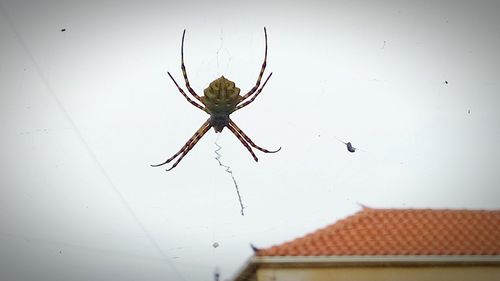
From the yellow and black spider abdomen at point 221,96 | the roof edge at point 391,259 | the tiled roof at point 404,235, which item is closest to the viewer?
the yellow and black spider abdomen at point 221,96

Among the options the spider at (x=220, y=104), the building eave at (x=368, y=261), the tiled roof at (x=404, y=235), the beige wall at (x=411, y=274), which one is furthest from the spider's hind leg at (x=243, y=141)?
the beige wall at (x=411, y=274)

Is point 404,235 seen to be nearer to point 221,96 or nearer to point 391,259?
point 391,259

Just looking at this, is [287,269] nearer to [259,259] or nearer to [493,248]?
[259,259]

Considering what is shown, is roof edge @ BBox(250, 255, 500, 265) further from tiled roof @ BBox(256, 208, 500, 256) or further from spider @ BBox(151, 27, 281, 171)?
spider @ BBox(151, 27, 281, 171)

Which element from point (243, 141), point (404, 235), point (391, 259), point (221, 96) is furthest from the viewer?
point (243, 141)

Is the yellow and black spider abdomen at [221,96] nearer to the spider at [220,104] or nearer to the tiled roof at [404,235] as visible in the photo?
the spider at [220,104]

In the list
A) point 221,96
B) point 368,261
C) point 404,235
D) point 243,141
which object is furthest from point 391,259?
point 221,96

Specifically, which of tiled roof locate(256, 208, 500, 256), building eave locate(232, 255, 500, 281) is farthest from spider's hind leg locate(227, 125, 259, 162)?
building eave locate(232, 255, 500, 281)

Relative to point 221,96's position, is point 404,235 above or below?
below
